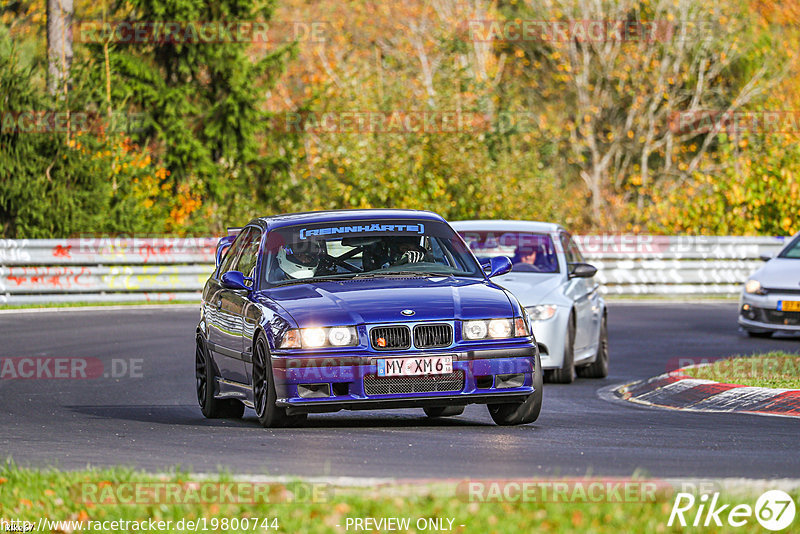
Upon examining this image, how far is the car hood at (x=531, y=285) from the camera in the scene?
50.1ft

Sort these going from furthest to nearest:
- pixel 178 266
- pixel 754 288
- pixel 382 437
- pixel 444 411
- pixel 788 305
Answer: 1. pixel 178 266
2. pixel 754 288
3. pixel 788 305
4. pixel 444 411
5. pixel 382 437

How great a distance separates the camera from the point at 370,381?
10.2 meters

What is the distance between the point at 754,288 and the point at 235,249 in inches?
404

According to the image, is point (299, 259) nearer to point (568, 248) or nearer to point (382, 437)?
point (382, 437)

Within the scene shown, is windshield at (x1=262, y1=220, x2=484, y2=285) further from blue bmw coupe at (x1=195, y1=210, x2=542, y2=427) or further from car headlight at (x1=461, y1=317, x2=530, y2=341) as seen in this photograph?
car headlight at (x1=461, y1=317, x2=530, y2=341)

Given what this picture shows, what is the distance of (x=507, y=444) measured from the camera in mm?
9656

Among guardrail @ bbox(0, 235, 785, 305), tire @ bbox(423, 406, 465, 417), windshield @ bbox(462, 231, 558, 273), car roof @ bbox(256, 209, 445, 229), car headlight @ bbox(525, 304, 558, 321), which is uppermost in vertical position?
car roof @ bbox(256, 209, 445, 229)

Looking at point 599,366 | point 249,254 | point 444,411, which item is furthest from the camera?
point 599,366

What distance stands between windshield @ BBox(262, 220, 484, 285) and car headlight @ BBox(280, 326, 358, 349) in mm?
1120

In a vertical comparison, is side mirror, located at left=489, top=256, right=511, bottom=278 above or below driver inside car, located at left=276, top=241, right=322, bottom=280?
below

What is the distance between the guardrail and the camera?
2725cm

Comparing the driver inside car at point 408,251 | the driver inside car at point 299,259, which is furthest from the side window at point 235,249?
the driver inside car at point 408,251

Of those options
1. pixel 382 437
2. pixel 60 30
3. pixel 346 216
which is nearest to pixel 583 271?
pixel 346 216

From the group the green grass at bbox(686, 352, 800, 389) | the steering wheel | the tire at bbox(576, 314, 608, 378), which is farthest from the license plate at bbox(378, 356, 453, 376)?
the tire at bbox(576, 314, 608, 378)
